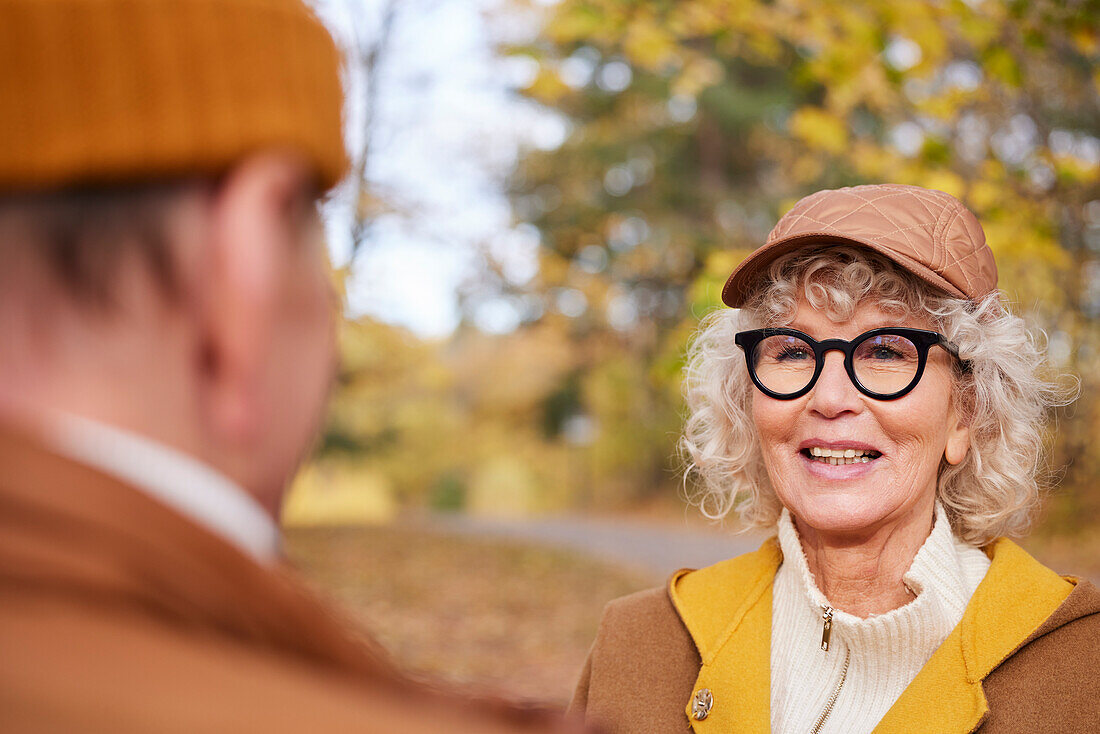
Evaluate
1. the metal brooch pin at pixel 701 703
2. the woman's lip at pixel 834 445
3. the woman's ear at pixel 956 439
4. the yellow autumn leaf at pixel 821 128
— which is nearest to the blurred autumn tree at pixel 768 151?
the yellow autumn leaf at pixel 821 128

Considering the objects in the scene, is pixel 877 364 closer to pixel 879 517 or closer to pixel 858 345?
pixel 858 345

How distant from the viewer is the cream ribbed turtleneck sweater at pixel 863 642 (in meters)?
1.96

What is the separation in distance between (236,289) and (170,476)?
0.49ft

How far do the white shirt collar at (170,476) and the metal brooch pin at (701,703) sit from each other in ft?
5.19

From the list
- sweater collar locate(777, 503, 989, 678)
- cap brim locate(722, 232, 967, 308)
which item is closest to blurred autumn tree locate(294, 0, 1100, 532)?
cap brim locate(722, 232, 967, 308)

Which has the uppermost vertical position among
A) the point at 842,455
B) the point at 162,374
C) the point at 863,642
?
the point at 162,374

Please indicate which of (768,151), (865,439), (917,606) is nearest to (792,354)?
(865,439)

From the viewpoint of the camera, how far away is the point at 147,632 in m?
0.59

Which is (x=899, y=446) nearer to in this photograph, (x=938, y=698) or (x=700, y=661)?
(x=938, y=698)

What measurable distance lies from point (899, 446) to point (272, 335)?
5.48 feet

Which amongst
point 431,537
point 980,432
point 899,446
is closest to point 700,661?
point 899,446

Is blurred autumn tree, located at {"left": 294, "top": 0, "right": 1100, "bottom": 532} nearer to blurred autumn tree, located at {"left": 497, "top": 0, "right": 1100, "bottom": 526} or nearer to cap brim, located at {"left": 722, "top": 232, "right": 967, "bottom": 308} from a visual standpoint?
blurred autumn tree, located at {"left": 497, "top": 0, "right": 1100, "bottom": 526}

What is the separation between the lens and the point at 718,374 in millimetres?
2430

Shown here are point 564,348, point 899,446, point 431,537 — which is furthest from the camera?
point 564,348
